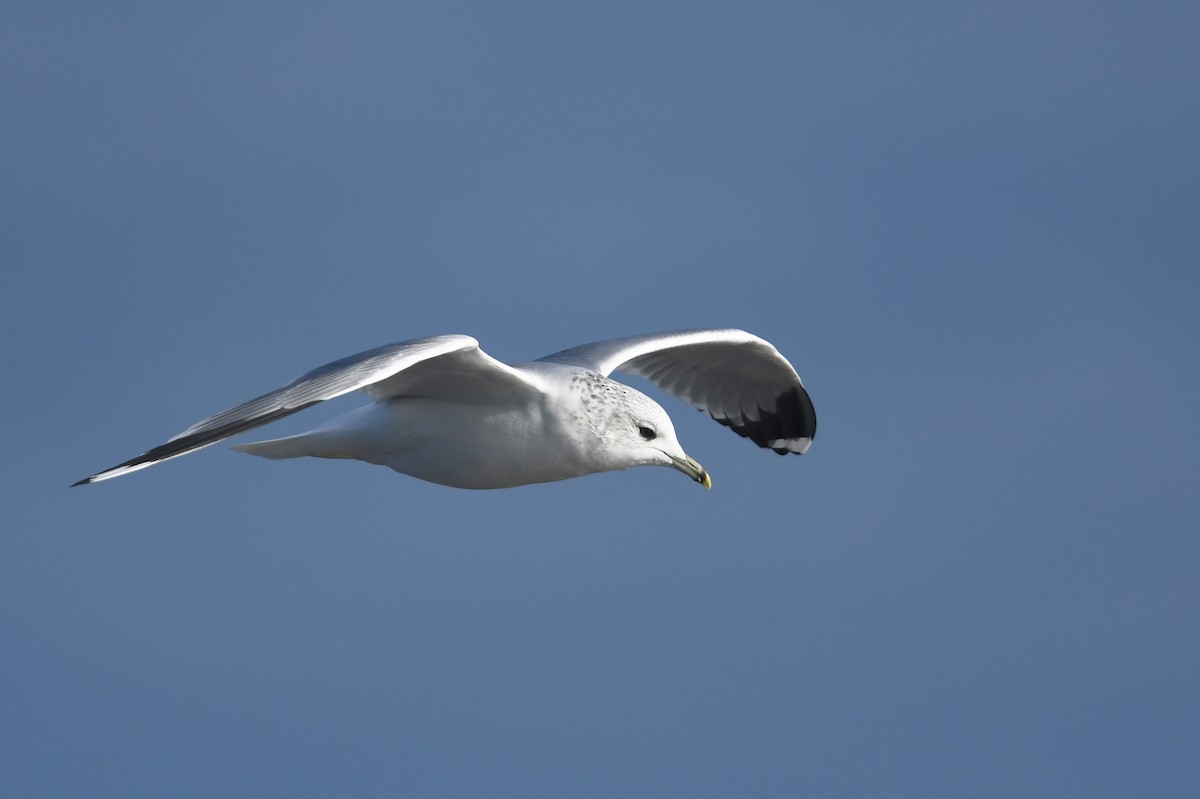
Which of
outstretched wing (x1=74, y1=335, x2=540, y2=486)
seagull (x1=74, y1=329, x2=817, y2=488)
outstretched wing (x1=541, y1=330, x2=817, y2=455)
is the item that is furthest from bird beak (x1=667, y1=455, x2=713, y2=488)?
outstretched wing (x1=541, y1=330, x2=817, y2=455)

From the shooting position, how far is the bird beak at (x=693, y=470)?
9.80 metres

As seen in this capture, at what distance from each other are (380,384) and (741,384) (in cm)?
384

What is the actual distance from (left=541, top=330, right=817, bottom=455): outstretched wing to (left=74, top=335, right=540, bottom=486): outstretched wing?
244cm

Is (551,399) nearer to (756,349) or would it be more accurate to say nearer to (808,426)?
(756,349)

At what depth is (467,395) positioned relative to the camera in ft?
31.0

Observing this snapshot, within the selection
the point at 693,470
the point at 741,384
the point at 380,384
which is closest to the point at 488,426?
the point at 380,384

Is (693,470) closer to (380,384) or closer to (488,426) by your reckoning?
(488,426)

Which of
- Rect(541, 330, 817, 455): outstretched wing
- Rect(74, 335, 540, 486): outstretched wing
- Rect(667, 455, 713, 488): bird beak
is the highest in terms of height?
Rect(541, 330, 817, 455): outstretched wing

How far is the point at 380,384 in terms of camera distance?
9586 millimetres

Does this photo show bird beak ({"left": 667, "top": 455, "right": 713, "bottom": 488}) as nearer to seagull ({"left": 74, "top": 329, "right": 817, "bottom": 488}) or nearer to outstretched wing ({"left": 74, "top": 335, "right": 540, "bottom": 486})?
seagull ({"left": 74, "top": 329, "right": 817, "bottom": 488})

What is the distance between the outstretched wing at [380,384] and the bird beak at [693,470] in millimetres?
1051

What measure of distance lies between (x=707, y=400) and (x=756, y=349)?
2.69 ft

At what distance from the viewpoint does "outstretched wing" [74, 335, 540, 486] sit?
7.98 m

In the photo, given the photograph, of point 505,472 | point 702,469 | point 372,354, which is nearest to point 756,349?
point 702,469
